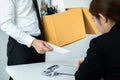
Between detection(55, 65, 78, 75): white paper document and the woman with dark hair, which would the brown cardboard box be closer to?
detection(55, 65, 78, 75): white paper document

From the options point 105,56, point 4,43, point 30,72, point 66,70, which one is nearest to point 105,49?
point 105,56

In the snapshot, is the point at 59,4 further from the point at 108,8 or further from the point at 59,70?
the point at 108,8

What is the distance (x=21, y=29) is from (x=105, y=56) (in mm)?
906

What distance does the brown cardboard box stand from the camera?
6.12 ft

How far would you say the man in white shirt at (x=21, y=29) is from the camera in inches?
73.1

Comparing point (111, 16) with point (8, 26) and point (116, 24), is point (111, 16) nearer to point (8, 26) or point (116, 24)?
point (116, 24)

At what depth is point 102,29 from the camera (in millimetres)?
1414

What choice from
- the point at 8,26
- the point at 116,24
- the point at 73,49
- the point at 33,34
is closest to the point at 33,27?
the point at 33,34

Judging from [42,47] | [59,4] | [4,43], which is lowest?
[4,43]

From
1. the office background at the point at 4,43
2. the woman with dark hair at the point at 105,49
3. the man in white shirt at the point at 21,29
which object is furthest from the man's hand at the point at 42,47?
the office background at the point at 4,43

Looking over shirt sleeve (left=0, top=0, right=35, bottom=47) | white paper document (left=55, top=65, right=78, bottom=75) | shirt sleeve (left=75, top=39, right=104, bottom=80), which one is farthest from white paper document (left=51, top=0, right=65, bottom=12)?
shirt sleeve (left=75, top=39, right=104, bottom=80)

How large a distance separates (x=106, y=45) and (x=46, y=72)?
0.61 meters

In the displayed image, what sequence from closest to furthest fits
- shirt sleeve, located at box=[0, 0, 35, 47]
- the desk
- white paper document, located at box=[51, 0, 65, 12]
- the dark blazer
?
the dark blazer → the desk → shirt sleeve, located at box=[0, 0, 35, 47] → white paper document, located at box=[51, 0, 65, 12]

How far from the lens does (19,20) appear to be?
77.5 inches
